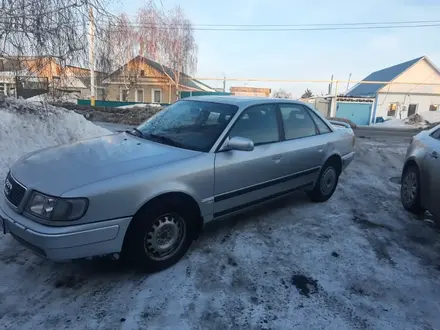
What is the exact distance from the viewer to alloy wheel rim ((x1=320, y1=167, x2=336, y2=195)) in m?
5.03

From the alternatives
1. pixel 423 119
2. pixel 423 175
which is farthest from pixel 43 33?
pixel 423 119

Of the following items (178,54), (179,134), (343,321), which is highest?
(178,54)

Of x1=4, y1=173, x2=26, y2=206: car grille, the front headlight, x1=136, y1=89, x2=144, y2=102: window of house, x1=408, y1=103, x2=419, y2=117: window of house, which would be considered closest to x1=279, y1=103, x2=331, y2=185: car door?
the front headlight

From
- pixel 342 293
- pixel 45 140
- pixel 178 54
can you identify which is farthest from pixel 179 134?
pixel 178 54

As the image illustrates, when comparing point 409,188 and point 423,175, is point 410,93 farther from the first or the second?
point 423,175

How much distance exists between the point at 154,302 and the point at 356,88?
136 ft

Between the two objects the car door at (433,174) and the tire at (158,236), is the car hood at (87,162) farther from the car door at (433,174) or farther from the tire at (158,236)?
the car door at (433,174)

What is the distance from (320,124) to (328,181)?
34.6 inches

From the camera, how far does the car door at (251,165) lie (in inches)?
135

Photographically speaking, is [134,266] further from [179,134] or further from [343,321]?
[343,321]

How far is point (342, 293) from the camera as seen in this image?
9.46 ft

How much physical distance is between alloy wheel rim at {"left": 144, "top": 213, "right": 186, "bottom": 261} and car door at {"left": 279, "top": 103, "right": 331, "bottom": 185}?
1677mm

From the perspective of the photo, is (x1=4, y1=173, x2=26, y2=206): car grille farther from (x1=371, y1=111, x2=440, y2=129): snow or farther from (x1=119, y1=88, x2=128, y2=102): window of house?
(x1=119, y1=88, x2=128, y2=102): window of house

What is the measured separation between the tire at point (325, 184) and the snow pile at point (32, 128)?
14.7 feet
